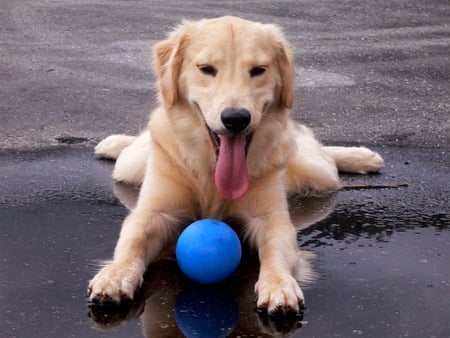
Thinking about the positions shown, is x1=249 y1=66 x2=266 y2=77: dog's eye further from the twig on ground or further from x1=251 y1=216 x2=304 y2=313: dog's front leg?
the twig on ground

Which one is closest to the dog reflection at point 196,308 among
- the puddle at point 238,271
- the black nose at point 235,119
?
the puddle at point 238,271

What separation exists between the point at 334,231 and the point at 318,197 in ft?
2.53

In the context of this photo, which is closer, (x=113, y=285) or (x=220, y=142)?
(x=113, y=285)

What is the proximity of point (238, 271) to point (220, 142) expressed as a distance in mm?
736

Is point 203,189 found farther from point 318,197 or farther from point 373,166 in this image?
point 373,166

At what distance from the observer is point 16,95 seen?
9.23 m

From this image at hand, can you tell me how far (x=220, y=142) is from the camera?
5.12 meters

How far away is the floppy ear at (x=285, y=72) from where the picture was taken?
5422 millimetres

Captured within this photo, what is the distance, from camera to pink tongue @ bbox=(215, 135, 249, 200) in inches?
198

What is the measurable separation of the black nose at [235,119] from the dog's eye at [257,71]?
432 millimetres

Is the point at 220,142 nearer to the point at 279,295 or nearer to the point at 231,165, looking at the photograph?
the point at 231,165

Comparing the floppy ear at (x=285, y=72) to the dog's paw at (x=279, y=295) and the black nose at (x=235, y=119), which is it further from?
the dog's paw at (x=279, y=295)

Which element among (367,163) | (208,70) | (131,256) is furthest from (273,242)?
(367,163)

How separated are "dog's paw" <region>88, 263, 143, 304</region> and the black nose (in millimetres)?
936
